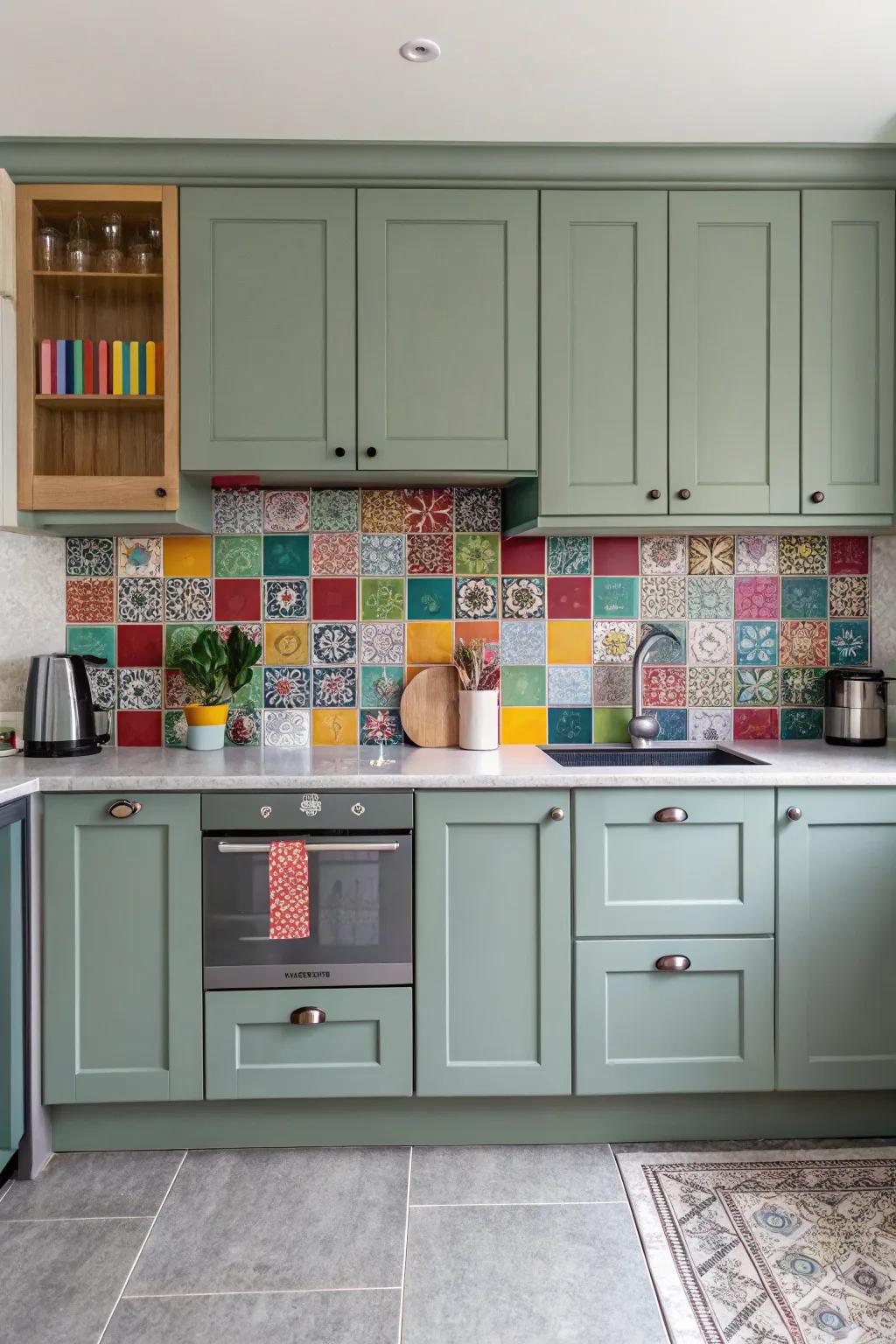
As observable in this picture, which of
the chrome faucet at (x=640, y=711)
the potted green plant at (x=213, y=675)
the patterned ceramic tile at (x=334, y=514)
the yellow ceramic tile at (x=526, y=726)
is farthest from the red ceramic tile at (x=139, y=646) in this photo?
the chrome faucet at (x=640, y=711)

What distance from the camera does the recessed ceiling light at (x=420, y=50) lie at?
6.69ft

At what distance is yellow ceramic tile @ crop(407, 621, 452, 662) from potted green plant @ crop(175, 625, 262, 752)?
18.5 inches

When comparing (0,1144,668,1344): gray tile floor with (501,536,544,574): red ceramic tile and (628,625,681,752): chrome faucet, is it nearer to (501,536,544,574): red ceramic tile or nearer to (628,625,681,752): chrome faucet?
(628,625,681,752): chrome faucet

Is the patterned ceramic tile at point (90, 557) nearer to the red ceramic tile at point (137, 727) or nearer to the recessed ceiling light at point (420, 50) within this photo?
the red ceramic tile at point (137, 727)

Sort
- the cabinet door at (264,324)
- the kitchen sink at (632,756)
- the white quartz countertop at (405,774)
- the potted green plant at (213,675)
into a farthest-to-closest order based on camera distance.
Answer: the kitchen sink at (632,756) < the potted green plant at (213,675) < the cabinet door at (264,324) < the white quartz countertop at (405,774)

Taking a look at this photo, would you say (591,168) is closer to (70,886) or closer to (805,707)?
(805,707)

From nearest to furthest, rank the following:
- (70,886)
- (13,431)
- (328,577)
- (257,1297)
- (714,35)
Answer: (257,1297) → (714,35) → (70,886) → (13,431) → (328,577)

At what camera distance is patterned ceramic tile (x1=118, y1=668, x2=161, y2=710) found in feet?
9.47

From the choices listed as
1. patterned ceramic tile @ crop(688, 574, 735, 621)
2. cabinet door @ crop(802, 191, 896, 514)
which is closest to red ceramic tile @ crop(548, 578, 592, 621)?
patterned ceramic tile @ crop(688, 574, 735, 621)

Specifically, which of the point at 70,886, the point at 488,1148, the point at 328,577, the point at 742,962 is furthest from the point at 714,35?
the point at 488,1148

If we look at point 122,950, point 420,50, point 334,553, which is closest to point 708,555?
point 334,553

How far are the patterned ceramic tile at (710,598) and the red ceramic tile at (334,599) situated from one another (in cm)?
105

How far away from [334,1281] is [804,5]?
277 centimetres

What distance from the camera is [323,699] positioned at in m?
2.90
